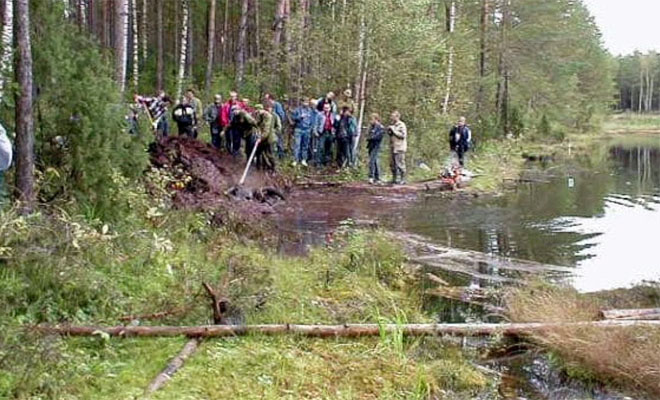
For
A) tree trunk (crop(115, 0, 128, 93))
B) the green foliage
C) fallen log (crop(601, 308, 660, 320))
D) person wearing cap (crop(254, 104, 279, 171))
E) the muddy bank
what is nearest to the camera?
fallen log (crop(601, 308, 660, 320))

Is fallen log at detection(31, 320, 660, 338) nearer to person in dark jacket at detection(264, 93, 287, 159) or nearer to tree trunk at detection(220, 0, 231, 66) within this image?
person in dark jacket at detection(264, 93, 287, 159)

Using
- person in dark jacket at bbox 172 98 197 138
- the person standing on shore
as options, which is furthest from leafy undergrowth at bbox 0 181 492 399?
the person standing on shore

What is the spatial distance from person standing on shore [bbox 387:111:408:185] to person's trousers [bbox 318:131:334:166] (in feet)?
5.19

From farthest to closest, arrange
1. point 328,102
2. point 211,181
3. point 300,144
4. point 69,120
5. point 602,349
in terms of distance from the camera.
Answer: point 300,144
point 328,102
point 211,181
point 69,120
point 602,349

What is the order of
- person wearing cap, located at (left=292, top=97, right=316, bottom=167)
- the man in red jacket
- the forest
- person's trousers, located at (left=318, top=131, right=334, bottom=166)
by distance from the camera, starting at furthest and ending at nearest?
person's trousers, located at (left=318, top=131, right=334, bottom=166)
person wearing cap, located at (left=292, top=97, right=316, bottom=167)
the man in red jacket
the forest

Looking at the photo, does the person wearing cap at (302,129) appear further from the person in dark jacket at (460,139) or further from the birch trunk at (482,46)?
the birch trunk at (482,46)

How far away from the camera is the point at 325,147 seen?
68.5ft

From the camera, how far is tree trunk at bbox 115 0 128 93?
42.8 feet

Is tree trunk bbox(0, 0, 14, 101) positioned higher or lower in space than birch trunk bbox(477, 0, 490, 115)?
lower

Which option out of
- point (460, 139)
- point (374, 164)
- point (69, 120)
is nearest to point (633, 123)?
point (460, 139)

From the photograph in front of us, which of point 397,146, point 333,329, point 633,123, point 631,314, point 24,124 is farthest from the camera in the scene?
point 633,123

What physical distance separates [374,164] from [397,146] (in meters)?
0.80

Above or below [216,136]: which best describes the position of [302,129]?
above

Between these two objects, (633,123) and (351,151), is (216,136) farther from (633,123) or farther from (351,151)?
(633,123)
